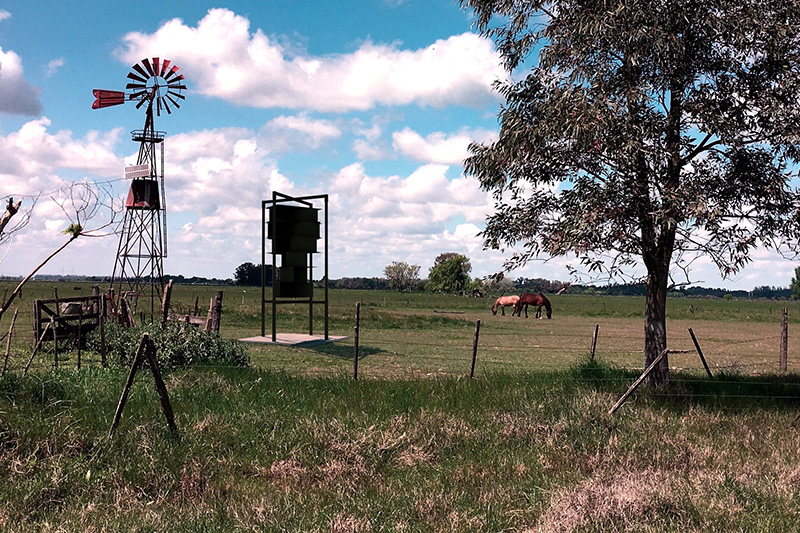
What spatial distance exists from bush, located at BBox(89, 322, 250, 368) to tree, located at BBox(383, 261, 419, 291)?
544ft

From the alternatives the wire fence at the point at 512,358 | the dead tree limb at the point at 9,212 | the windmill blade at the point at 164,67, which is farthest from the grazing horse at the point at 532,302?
the dead tree limb at the point at 9,212

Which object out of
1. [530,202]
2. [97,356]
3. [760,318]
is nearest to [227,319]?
[97,356]

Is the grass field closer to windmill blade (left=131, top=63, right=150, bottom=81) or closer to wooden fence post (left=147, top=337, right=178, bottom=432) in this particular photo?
wooden fence post (left=147, top=337, right=178, bottom=432)

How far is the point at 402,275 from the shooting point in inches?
7279

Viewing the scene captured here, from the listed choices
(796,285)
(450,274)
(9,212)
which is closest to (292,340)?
(9,212)

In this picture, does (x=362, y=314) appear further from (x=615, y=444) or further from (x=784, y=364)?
(x=615, y=444)

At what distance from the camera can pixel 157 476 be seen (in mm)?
8938

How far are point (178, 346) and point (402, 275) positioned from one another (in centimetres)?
16789

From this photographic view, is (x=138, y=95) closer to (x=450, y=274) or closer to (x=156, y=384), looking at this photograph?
(x=156, y=384)

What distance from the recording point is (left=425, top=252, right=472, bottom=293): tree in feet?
472

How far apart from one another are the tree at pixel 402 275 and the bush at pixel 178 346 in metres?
166

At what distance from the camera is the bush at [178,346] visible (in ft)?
55.9

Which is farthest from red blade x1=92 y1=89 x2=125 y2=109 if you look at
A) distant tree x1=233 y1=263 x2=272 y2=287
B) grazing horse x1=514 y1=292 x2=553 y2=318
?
distant tree x1=233 y1=263 x2=272 y2=287

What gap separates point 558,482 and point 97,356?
17.6m
